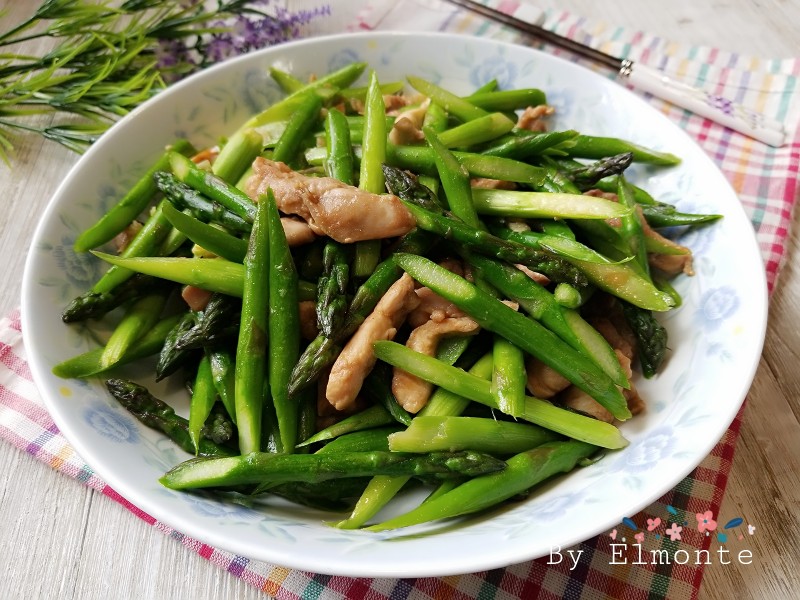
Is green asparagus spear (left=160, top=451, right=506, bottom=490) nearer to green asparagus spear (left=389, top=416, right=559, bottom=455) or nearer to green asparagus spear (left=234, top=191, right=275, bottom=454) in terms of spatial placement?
green asparagus spear (left=389, top=416, right=559, bottom=455)

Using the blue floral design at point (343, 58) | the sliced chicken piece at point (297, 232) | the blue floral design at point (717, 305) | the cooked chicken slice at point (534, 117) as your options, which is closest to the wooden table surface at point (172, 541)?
the blue floral design at point (717, 305)

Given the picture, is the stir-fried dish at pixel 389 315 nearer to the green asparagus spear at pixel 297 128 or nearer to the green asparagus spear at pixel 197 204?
the green asparagus spear at pixel 197 204

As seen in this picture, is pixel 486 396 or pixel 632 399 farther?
pixel 632 399

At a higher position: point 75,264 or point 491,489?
point 75,264

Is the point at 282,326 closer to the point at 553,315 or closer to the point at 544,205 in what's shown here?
the point at 553,315

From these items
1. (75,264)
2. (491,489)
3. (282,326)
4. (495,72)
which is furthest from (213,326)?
(495,72)

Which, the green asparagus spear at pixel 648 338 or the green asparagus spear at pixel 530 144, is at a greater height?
the green asparagus spear at pixel 530 144
